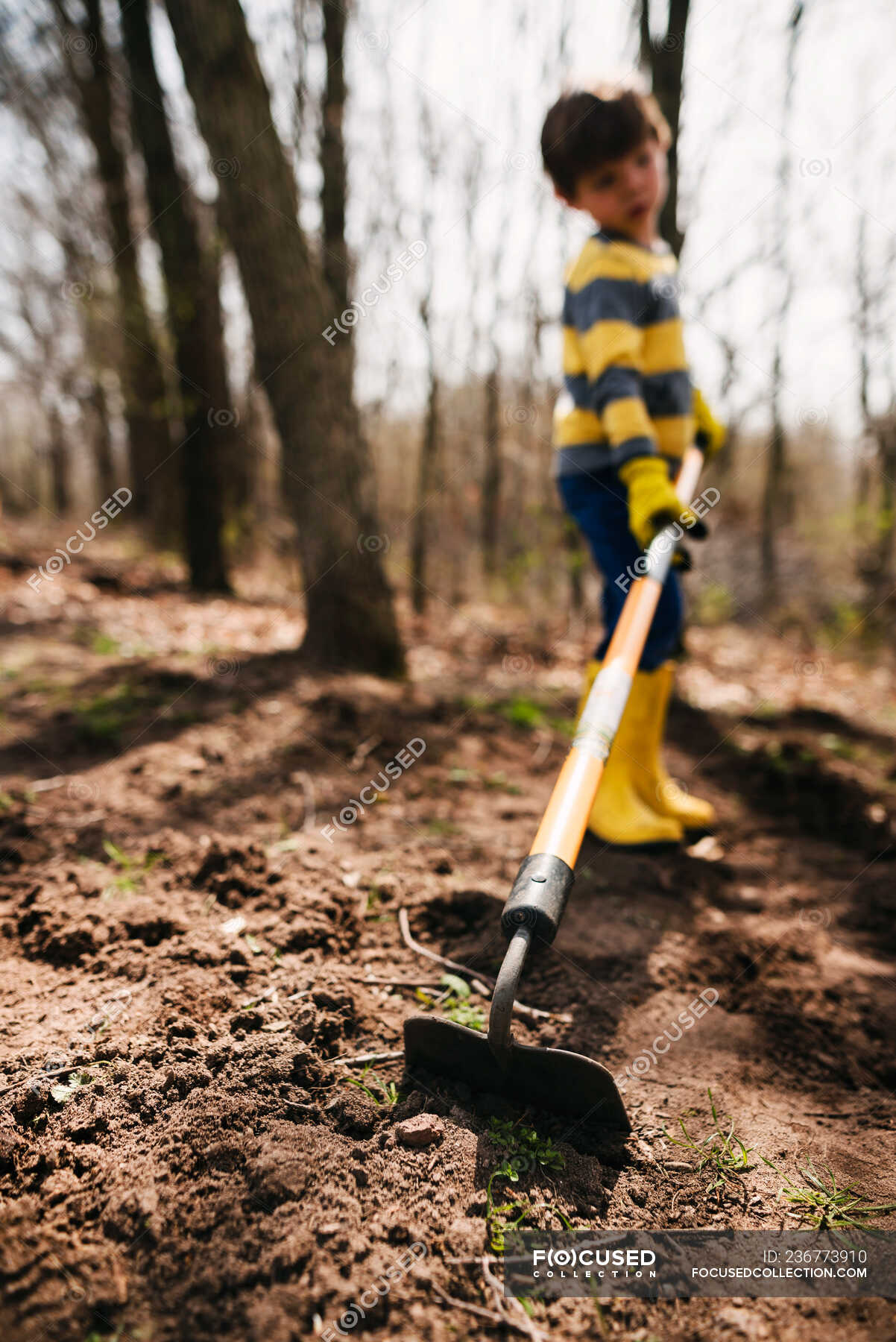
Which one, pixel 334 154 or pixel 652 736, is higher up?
pixel 334 154

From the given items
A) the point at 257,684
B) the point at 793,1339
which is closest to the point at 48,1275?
the point at 793,1339

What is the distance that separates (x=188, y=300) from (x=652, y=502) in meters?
5.41

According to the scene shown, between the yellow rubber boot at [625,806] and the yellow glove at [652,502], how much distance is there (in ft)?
1.88

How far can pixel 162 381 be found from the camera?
7.61 m

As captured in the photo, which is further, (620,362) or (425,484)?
(425,484)

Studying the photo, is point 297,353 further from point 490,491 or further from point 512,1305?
point 490,491

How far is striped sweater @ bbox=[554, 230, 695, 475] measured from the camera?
237cm

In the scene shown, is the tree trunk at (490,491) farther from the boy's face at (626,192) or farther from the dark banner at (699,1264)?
the dark banner at (699,1264)

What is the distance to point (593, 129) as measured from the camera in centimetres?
234

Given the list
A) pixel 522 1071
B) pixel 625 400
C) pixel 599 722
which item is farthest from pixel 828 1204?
pixel 625 400

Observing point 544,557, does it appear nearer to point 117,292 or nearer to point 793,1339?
point 117,292

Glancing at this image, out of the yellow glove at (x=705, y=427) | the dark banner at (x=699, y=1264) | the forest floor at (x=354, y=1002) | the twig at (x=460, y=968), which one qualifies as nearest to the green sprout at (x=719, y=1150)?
the forest floor at (x=354, y=1002)

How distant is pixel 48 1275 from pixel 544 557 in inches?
266

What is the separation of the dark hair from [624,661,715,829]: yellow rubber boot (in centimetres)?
171
